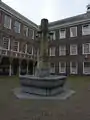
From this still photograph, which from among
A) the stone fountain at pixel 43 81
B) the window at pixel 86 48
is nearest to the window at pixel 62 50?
the window at pixel 86 48

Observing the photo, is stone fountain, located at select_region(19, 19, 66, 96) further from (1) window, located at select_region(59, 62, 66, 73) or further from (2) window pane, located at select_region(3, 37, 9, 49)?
(1) window, located at select_region(59, 62, 66, 73)

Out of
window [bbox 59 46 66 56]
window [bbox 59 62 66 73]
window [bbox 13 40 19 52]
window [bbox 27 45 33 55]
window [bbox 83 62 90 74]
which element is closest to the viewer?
window [bbox 13 40 19 52]

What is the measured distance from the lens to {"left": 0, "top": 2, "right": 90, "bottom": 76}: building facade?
727 inches

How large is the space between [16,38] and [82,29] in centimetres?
1045

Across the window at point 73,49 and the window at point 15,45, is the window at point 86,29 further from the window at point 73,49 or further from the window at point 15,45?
the window at point 15,45

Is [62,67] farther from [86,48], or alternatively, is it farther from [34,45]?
[34,45]

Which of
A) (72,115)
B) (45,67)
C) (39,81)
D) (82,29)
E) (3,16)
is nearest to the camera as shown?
(72,115)

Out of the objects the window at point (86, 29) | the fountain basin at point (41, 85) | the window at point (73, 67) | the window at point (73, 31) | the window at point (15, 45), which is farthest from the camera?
the window at point (73, 31)

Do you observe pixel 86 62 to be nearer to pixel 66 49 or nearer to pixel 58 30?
pixel 66 49

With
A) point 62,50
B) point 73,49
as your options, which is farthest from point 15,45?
point 73,49

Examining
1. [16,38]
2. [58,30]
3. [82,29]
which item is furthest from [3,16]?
[82,29]

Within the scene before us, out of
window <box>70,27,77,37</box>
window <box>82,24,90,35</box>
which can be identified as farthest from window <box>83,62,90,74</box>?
window <box>70,27,77,37</box>

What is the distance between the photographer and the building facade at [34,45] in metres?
18.5

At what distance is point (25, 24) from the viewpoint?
22.1m
